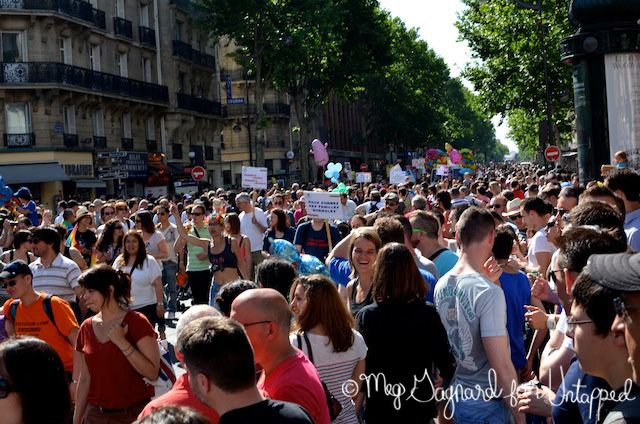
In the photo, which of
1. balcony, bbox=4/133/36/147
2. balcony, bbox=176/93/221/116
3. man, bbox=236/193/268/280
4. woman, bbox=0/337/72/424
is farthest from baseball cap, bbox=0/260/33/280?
balcony, bbox=176/93/221/116

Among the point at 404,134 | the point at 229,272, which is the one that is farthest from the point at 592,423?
the point at 404,134

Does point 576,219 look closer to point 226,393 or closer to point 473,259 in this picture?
point 473,259

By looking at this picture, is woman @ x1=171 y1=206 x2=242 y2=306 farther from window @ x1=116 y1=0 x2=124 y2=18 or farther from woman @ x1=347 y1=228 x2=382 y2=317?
window @ x1=116 y1=0 x2=124 y2=18

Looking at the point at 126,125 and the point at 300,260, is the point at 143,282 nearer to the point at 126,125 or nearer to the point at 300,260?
the point at 300,260

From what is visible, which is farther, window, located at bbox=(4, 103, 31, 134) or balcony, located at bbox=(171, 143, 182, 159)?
balcony, located at bbox=(171, 143, 182, 159)

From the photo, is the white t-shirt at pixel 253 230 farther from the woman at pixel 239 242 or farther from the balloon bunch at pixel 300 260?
the balloon bunch at pixel 300 260

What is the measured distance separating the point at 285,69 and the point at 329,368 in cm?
4226

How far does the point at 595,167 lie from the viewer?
1659 cm

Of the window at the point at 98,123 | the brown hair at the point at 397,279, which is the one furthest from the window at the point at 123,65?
the brown hair at the point at 397,279

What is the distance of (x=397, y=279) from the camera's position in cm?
531

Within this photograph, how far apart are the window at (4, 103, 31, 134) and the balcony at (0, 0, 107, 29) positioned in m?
3.94

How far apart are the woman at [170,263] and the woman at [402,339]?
9.09 meters

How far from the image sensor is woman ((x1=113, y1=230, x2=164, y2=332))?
30.8ft

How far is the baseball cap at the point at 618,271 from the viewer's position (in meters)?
2.67
